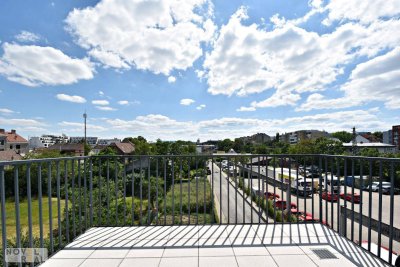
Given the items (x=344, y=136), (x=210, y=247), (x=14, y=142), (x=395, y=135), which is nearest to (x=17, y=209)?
(x=210, y=247)

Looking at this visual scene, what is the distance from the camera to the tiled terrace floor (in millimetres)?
2088

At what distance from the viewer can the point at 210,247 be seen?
2.39m

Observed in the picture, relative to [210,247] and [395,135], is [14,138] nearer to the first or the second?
[210,247]

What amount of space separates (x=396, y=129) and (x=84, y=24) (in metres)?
78.7

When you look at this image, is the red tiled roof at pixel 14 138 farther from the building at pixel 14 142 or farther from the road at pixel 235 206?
the road at pixel 235 206

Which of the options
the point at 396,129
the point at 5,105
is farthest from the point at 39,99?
the point at 396,129

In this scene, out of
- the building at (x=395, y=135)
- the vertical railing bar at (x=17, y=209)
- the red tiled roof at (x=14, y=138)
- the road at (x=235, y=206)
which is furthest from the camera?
the building at (x=395, y=135)

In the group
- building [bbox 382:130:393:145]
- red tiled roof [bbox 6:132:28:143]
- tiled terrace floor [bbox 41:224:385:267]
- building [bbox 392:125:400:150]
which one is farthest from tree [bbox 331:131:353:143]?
red tiled roof [bbox 6:132:28:143]

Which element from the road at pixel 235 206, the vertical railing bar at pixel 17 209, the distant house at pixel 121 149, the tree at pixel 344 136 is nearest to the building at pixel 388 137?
the tree at pixel 344 136

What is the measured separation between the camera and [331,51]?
31.5 ft

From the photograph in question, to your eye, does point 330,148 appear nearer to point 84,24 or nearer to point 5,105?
point 84,24

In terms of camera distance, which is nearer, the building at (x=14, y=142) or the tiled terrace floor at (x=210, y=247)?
the tiled terrace floor at (x=210, y=247)

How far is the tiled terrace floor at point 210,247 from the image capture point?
2088 mm

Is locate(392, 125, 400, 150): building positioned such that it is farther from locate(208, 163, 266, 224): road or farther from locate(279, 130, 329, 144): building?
locate(208, 163, 266, 224): road
